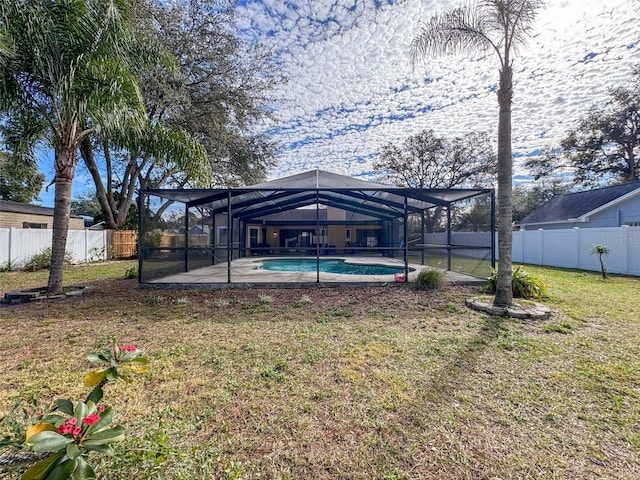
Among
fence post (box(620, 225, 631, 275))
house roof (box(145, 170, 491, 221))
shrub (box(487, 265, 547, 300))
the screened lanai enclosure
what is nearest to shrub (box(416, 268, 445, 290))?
the screened lanai enclosure

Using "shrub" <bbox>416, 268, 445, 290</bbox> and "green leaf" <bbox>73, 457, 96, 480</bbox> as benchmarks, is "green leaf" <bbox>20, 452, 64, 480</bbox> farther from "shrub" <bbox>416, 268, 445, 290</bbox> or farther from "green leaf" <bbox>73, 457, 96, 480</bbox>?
"shrub" <bbox>416, 268, 445, 290</bbox>

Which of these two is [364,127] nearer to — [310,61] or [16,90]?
[310,61]

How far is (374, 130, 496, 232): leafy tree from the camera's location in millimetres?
20906

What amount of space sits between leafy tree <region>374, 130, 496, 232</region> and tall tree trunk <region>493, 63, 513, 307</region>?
1738 cm

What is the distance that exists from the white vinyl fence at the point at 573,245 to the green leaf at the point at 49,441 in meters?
8.79

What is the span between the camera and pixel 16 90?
19.5 feet

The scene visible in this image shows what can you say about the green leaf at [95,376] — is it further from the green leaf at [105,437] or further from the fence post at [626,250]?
the fence post at [626,250]

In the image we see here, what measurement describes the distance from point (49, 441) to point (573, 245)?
14.9 metres

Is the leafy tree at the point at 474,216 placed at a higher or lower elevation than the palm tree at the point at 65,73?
lower

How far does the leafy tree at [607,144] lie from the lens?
63.3 feet

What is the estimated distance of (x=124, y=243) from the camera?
1527 centimetres

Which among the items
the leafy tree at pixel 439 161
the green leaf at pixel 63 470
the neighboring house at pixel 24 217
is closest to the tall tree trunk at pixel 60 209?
the green leaf at pixel 63 470

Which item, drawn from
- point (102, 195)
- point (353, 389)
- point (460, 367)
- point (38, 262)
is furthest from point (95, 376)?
point (102, 195)

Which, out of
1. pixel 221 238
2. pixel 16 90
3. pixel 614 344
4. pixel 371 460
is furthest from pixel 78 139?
pixel 614 344
